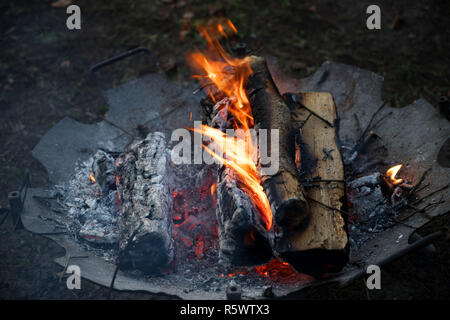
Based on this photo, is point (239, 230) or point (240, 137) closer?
point (239, 230)

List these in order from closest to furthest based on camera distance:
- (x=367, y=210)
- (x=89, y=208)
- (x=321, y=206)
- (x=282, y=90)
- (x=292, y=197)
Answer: (x=292, y=197) < (x=321, y=206) < (x=367, y=210) < (x=89, y=208) < (x=282, y=90)

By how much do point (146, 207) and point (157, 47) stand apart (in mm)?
3062

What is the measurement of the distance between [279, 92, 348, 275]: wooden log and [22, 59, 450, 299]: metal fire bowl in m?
0.14

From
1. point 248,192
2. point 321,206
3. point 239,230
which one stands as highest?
point 248,192

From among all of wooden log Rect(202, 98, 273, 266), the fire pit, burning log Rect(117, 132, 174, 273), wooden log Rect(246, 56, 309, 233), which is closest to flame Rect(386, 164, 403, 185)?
the fire pit

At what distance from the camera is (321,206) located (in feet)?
8.24

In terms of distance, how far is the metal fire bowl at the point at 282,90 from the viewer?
2455mm

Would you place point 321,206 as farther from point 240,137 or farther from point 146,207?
point 146,207

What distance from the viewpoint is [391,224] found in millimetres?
2762

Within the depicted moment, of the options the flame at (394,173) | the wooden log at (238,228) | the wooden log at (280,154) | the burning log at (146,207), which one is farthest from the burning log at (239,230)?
the flame at (394,173)

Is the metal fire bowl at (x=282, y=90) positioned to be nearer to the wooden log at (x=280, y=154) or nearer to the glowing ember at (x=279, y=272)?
the glowing ember at (x=279, y=272)

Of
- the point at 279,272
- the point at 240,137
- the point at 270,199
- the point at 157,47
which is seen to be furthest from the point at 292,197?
the point at 157,47

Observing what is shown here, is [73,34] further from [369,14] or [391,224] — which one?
[391,224]
